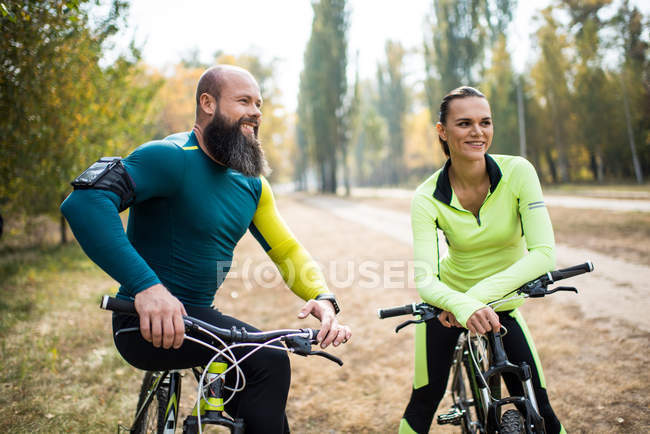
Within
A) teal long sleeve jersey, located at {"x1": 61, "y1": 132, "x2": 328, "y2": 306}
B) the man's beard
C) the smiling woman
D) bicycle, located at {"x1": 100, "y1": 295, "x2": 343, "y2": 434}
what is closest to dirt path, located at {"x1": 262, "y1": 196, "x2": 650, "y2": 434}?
the smiling woman

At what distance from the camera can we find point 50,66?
7.73 m

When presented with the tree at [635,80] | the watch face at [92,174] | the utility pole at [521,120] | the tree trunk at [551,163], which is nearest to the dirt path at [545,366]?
the watch face at [92,174]

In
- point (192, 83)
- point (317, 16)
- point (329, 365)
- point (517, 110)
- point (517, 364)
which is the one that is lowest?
point (329, 365)

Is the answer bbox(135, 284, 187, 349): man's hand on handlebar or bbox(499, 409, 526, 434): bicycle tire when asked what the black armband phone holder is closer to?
bbox(135, 284, 187, 349): man's hand on handlebar

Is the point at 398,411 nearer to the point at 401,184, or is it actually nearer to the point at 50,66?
the point at 50,66

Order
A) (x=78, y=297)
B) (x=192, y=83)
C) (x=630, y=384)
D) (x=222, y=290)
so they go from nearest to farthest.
→ (x=630, y=384), (x=78, y=297), (x=222, y=290), (x=192, y=83)

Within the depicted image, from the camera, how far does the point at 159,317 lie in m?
1.43

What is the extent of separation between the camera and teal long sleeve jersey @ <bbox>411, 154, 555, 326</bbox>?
2.17 meters

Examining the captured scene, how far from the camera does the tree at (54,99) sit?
23.4ft

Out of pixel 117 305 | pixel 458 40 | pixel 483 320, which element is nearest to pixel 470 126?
pixel 483 320

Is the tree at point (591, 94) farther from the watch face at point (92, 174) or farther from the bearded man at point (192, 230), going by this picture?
the watch face at point (92, 174)

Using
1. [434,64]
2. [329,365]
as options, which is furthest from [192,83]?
[329,365]

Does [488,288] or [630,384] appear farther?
[630,384]

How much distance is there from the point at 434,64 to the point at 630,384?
31.1 m
